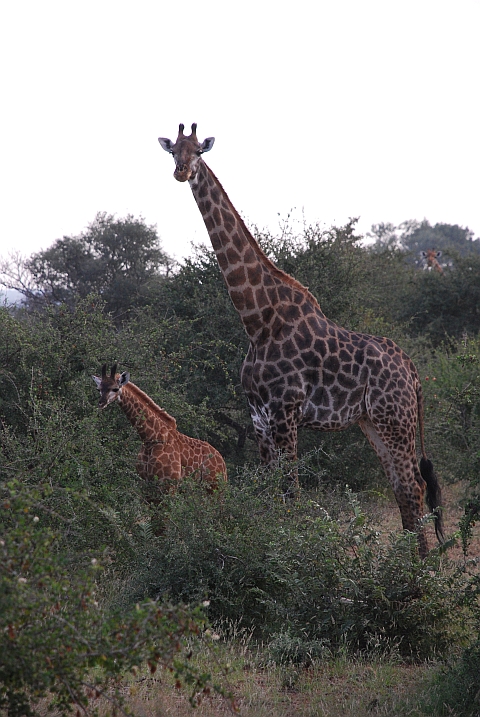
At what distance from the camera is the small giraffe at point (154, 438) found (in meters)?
7.58

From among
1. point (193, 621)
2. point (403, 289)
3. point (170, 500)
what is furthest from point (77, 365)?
point (403, 289)

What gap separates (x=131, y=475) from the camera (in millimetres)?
7418

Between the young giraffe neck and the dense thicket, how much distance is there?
54.8 inches

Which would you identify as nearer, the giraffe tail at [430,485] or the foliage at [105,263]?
the giraffe tail at [430,485]

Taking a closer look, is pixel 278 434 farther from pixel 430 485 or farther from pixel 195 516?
pixel 430 485

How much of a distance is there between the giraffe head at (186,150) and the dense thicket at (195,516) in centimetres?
220

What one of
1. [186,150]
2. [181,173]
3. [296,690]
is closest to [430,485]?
[296,690]

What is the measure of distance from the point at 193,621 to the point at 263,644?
2315mm

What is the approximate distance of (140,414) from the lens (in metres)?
7.73

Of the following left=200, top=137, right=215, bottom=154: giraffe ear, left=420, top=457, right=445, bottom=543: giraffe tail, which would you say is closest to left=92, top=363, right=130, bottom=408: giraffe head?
left=200, top=137, right=215, bottom=154: giraffe ear

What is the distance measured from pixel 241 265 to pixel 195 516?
262 cm

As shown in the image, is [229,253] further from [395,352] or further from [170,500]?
[170,500]

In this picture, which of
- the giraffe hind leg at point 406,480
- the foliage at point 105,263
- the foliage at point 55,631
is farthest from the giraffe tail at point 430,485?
the foliage at point 105,263

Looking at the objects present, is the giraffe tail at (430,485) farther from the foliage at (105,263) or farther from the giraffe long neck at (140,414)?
the foliage at (105,263)
